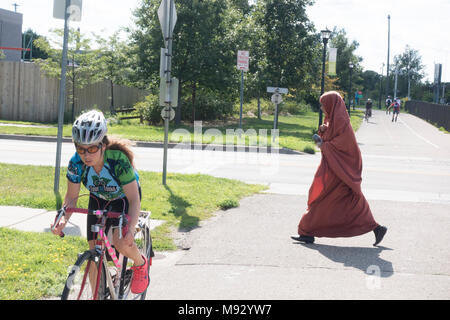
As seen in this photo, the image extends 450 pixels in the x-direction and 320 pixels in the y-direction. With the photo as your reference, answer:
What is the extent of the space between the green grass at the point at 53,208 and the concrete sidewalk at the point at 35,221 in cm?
26

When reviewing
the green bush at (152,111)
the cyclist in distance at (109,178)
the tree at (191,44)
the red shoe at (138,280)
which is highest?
the tree at (191,44)

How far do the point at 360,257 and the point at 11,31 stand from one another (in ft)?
152

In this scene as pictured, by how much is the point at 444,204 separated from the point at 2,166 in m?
8.65

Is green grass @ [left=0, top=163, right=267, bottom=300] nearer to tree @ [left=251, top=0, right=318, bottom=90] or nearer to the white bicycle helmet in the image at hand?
the white bicycle helmet

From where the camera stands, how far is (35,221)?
7270mm

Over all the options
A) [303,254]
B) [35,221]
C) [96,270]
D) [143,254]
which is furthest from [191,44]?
[96,270]

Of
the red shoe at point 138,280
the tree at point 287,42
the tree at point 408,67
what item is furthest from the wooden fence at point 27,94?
the tree at point 408,67

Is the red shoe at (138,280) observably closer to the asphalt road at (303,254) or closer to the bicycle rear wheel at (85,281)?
the asphalt road at (303,254)

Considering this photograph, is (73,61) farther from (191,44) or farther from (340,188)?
(340,188)

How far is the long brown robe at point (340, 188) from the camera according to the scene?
662 centimetres

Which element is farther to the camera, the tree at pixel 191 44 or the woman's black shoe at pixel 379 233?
the tree at pixel 191 44

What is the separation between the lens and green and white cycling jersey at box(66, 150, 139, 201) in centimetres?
390

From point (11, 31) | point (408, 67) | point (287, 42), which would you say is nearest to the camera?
point (287, 42)
